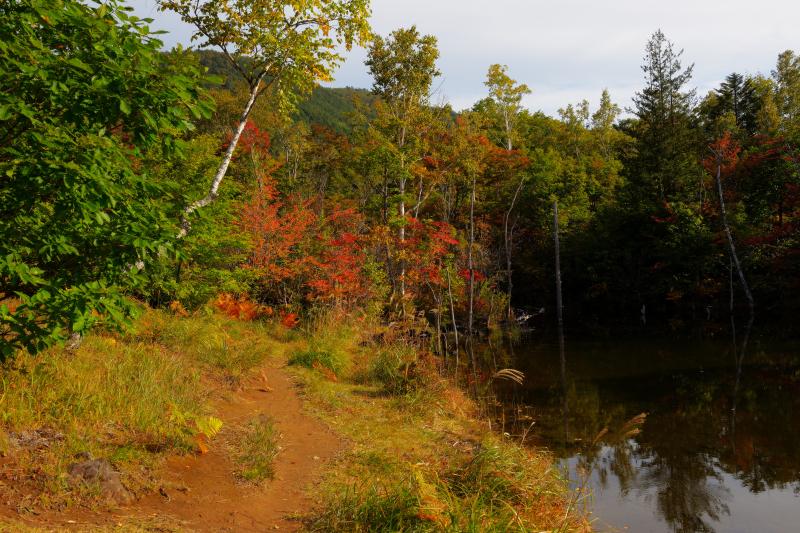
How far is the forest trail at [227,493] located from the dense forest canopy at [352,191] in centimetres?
149

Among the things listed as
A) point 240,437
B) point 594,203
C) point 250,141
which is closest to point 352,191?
point 250,141

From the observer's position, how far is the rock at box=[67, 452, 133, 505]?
4.33 metres

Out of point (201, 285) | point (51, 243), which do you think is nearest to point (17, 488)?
point (51, 243)

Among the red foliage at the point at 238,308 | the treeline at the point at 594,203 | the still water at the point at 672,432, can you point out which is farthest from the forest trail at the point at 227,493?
the treeline at the point at 594,203

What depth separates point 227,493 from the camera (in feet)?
16.5

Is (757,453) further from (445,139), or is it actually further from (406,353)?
(445,139)

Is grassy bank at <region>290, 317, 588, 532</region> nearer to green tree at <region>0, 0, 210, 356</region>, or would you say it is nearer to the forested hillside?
the forested hillside

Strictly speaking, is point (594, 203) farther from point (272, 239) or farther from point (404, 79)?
point (272, 239)

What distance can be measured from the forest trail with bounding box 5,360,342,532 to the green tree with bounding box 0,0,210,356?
Result: 58.7 inches

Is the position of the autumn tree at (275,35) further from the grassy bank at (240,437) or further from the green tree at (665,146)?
the green tree at (665,146)

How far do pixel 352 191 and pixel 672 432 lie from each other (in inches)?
1189

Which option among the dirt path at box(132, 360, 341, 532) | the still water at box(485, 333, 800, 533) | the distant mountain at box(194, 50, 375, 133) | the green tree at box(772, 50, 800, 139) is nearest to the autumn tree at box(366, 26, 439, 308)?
the still water at box(485, 333, 800, 533)

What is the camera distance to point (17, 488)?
408 centimetres

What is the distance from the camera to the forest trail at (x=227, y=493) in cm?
420
